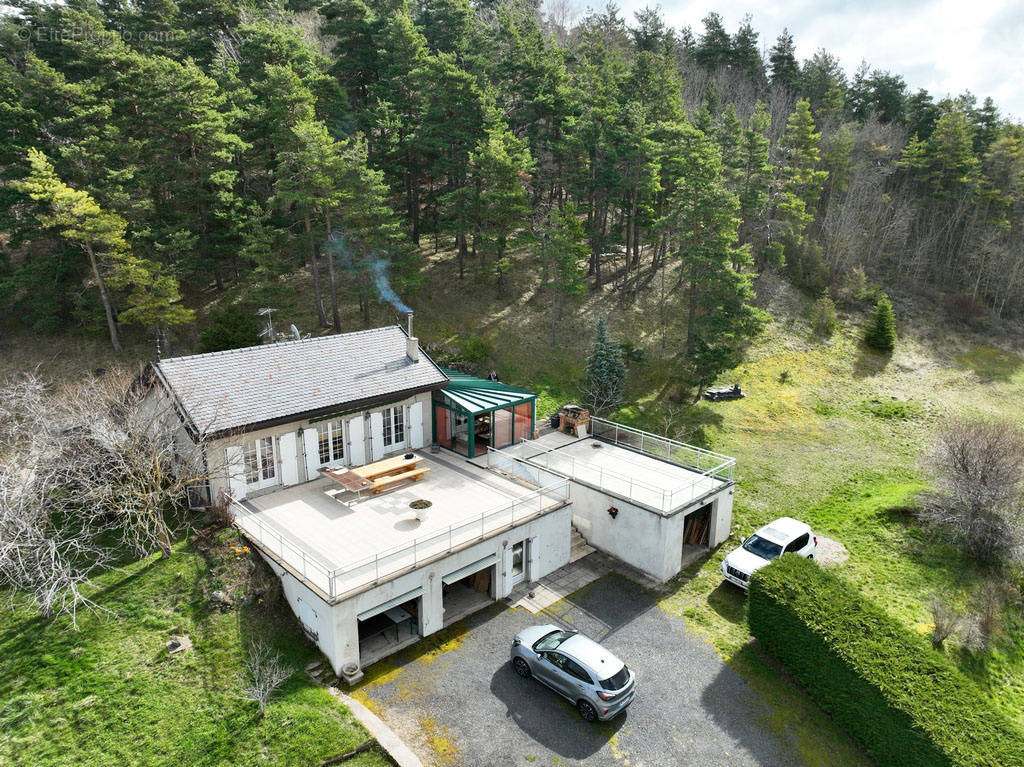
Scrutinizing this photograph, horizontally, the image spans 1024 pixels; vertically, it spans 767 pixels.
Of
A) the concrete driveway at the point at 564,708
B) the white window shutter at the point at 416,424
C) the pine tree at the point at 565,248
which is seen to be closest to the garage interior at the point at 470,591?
the concrete driveway at the point at 564,708

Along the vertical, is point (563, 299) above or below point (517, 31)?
below

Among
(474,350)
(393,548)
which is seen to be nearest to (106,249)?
(474,350)

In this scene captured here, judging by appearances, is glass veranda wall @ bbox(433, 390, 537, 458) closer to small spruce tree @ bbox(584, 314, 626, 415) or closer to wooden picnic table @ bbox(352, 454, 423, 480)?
wooden picnic table @ bbox(352, 454, 423, 480)

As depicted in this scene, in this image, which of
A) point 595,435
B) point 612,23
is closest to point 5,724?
point 595,435

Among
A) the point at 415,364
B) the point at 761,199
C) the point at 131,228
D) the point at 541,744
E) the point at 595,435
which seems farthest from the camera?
the point at 761,199

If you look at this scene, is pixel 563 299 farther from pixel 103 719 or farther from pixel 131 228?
pixel 103 719

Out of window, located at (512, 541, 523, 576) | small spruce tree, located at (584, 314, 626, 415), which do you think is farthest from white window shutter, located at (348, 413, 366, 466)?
small spruce tree, located at (584, 314, 626, 415)
